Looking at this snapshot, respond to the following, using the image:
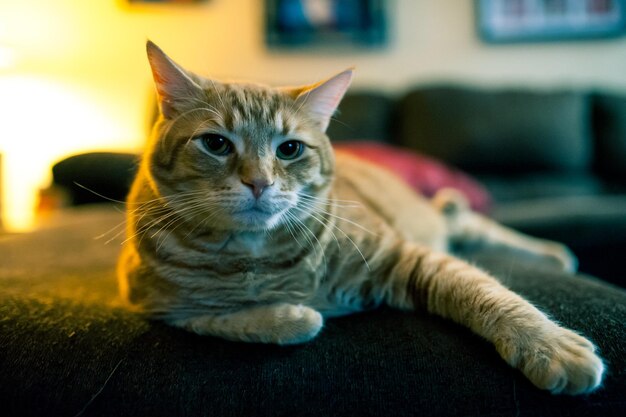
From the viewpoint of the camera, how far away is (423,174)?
2289 millimetres

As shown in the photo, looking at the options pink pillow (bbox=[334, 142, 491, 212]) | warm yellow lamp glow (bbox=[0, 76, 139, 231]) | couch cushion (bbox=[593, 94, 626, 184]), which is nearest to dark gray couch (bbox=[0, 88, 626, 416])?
pink pillow (bbox=[334, 142, 491, 212])

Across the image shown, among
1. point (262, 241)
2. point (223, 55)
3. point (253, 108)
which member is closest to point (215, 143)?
point (253, 108)

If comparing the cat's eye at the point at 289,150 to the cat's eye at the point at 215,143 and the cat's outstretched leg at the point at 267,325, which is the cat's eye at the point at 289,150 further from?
the cat's outstretched leg at the point at 267,325

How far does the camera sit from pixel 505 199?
8.06 ft

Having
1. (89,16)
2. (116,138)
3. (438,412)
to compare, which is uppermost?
(89,16)

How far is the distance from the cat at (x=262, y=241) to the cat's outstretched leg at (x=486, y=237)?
26.4 inches

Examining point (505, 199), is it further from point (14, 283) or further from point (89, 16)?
point (89, 16)

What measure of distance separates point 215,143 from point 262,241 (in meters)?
0.23

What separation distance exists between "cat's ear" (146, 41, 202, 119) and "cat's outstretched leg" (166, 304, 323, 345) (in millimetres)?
439

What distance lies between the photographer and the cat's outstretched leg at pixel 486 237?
160cm

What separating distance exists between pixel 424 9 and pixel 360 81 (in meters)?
0.64

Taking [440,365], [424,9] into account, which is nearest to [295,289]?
[440,365]

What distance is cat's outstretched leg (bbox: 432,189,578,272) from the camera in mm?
1601

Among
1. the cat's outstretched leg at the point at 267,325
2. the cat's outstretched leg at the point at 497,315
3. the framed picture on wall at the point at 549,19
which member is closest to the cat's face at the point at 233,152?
the cat's outstretched leg at the point at 267,325
